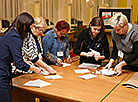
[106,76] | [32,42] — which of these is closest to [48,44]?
[32,42]

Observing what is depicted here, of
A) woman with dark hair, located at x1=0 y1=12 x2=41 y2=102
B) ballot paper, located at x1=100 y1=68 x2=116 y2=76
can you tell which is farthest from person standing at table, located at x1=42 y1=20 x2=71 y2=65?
woman with dark hair, located at x1=0 y1=12 x2=41 y2=102

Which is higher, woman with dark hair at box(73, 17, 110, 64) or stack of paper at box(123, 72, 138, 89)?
woman with dark hair at box(73, 17, 110, 64)

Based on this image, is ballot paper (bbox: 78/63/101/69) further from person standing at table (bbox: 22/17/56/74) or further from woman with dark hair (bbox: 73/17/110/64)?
person standing at table (bbox: 22/17/56/74)

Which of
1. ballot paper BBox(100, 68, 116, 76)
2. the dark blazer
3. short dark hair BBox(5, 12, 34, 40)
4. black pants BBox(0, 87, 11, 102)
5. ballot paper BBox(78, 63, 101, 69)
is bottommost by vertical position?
black pants BBox(0, 87, 11, 102)

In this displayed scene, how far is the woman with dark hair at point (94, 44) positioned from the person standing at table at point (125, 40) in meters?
0.24

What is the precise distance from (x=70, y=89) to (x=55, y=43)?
119cm

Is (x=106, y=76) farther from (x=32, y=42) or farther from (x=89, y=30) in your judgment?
(x=32, y=42)

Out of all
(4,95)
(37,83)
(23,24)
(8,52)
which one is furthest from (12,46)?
(37,83)

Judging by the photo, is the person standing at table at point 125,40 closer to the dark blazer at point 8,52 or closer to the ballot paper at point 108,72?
the ballot paper at point 108,72

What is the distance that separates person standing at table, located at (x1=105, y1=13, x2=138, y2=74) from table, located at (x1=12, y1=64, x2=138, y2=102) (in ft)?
0.71

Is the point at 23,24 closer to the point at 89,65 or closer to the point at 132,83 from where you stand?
the point at 132,83

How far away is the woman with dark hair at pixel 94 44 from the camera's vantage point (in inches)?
120

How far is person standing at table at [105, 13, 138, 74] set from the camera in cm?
261

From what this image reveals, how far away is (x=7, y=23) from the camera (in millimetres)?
4414
